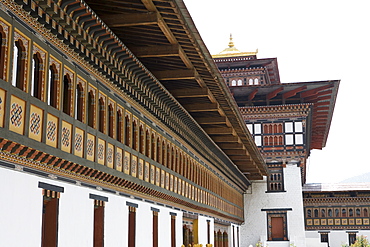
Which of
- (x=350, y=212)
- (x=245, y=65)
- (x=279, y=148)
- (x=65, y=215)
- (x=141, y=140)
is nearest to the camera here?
(x=65, y=215)

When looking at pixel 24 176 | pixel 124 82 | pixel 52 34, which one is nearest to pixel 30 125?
pixel 24 176

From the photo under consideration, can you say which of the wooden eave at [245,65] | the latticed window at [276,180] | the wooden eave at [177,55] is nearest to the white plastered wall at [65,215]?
the wooden eave at [177,55]

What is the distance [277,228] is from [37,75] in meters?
24.5

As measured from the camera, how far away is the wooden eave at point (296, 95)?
2940cm

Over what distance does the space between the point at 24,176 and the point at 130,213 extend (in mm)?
5289

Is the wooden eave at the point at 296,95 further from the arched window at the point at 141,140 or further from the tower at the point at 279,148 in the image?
the arched window at the point at 141,140

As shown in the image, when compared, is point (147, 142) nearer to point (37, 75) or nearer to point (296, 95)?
point (37, 75)

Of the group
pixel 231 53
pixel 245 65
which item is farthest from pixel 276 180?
pixel 231 53

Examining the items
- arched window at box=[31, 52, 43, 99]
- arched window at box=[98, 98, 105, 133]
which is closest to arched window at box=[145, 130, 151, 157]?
arched window at box=[98, 98, 105, 133]

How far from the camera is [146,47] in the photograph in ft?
38.2

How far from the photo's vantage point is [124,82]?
1179 centimetres

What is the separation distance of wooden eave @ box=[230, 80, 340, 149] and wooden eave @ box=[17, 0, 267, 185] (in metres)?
13.8

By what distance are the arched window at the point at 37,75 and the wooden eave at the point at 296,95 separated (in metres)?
22.2

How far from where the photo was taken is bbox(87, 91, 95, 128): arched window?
34.1 ft
